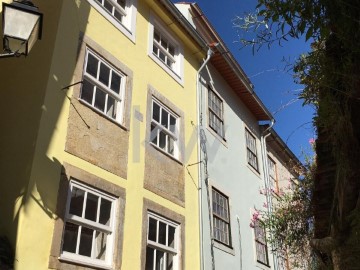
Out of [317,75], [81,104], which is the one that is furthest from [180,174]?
[317,75]

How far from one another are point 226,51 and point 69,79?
294 inches

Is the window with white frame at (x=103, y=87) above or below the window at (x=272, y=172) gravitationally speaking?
below

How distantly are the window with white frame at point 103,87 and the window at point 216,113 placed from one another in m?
4.35

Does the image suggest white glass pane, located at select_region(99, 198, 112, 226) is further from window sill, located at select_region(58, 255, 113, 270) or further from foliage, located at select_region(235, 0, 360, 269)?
foliage, located at select_region(235, 0, 360, 269)

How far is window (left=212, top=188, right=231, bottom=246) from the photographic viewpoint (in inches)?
438

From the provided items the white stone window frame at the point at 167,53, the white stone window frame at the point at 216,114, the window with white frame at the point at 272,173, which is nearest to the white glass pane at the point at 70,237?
the white stone window frame at the point at 167,53

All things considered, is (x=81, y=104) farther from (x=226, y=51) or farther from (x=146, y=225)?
(x=226, y=51)

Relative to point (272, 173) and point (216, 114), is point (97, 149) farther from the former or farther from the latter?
point (272, 173)

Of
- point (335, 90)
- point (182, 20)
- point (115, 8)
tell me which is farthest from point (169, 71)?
point (335, 90)

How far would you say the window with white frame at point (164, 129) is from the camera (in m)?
9.65

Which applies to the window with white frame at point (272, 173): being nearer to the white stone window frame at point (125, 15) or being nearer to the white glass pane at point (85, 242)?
the white stone window frame at point (125, 15)

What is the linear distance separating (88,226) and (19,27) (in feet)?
11.3

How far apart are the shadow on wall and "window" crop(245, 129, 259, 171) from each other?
873 centimetres

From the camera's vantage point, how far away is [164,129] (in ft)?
32.7
